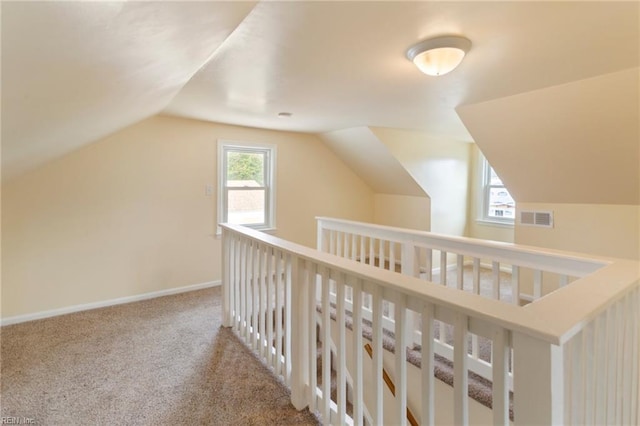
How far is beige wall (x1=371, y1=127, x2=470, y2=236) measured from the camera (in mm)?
4416

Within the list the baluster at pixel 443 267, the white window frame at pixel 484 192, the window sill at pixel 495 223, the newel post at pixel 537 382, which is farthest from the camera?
the white window frame at pixel 484 192

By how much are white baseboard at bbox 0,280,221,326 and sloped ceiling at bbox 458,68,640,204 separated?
356 centimetres

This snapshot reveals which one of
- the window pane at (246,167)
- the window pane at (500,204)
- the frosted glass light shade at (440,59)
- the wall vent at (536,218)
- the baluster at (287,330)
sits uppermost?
the frosted glass light shade at (440,59)

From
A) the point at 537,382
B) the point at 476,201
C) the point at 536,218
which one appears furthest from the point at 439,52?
the point at 476,201

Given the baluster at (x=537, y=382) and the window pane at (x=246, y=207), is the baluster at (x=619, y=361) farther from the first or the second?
the window pane at (x=246, y=207)

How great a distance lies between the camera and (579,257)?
4.89ft

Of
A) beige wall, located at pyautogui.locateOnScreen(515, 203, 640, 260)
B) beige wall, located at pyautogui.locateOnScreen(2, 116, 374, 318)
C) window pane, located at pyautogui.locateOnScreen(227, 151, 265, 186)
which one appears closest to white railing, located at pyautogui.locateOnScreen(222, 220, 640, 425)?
beige wall, located at pyautogui.locateOnScreen(515, 203, 640, 260)

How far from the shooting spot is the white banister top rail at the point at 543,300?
0.74m

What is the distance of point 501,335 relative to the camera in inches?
32.5

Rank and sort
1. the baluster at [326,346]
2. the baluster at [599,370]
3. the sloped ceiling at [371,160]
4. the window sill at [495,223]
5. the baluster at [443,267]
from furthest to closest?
the window sill at [495,223]
the sloped ceiling at [371,160]
the baluster at [443,267]
the baluster at [326,346]
the baluster at [599,370]

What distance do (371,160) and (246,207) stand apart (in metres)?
1.98

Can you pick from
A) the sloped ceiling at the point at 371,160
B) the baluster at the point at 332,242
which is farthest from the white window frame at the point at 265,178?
the baluster at the point at 332,242

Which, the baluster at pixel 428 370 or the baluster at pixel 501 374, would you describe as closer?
the baluster at pixel 501 374

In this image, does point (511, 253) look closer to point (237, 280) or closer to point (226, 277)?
point (237, 280)
